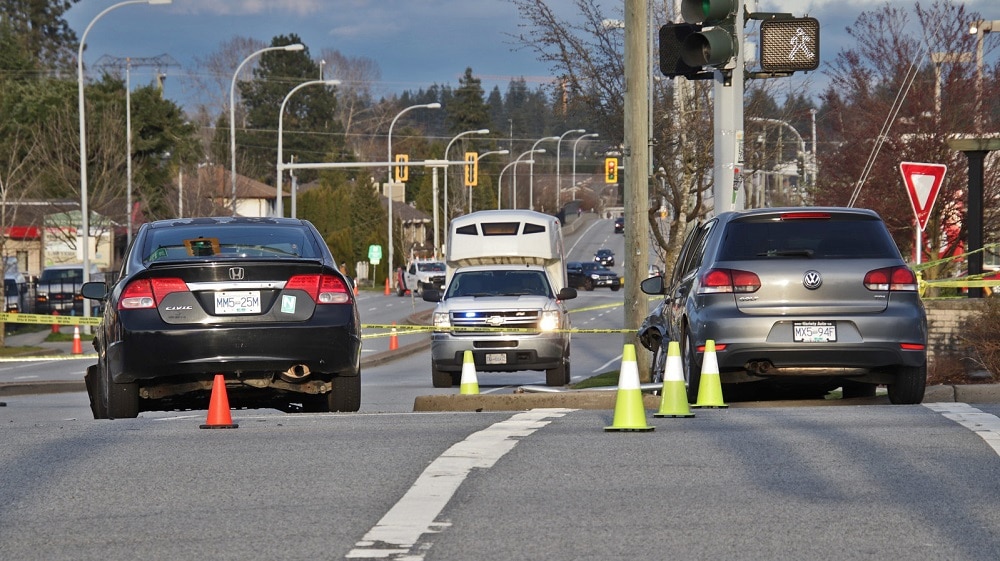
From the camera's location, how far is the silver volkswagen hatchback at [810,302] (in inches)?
491

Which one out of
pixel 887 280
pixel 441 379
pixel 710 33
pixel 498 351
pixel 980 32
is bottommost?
pixel 441 379

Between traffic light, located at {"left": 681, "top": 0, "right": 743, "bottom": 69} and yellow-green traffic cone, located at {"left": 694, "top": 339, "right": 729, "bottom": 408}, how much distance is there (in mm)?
4065

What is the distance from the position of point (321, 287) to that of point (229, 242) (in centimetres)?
102

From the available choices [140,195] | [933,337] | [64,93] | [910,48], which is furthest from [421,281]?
[933,337]

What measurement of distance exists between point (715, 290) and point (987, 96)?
64.0 feet

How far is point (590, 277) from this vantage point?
280 feet

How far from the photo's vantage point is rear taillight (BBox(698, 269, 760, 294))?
41.2 feet

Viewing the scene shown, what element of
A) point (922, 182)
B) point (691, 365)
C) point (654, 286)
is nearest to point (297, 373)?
Answer: point (691, 365)

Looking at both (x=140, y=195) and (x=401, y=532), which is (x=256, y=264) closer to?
(x=401, y=532)

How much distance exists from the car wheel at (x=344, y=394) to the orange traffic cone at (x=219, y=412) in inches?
63.3

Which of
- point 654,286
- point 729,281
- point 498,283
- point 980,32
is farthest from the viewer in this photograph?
point 980,32

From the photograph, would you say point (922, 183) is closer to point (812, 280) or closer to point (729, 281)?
point (812, 280)

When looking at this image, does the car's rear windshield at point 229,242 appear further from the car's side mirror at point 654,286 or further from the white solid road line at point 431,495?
the car's side mirror at point 654,286

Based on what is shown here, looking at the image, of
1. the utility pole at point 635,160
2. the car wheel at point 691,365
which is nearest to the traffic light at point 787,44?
the car wheel at point 691,365
